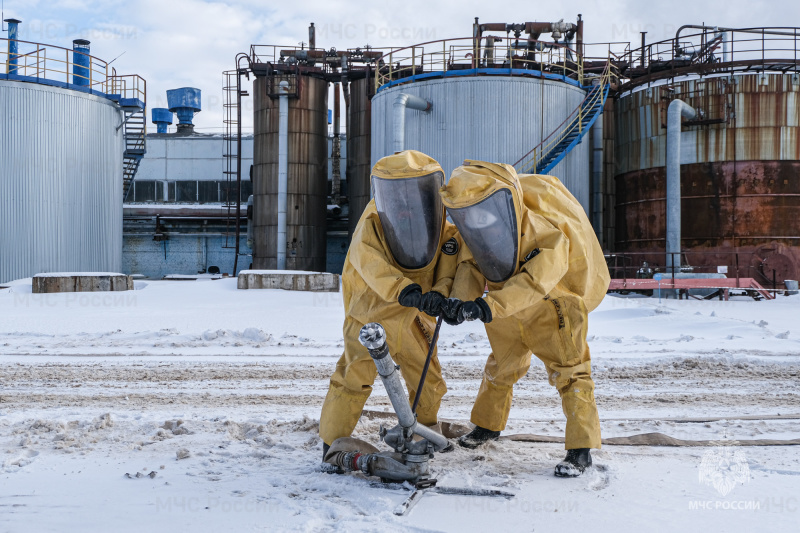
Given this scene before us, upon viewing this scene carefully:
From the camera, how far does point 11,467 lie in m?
4.08

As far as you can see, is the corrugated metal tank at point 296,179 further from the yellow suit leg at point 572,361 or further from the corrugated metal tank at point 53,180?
the yellow suit leg at point 572,361

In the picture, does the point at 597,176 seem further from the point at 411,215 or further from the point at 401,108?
the point at 411,215

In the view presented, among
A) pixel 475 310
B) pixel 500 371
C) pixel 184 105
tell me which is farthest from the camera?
pixel 184 105

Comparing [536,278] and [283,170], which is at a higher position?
[283,170]

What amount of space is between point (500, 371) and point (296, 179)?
63.7 ft

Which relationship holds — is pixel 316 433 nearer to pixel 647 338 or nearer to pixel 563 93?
pixel 647 338

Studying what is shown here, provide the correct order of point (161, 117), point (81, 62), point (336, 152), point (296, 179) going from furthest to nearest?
1. point (161, 117)
2. point (336, 152)
3. point (296, 179)
4. point (81, 62)

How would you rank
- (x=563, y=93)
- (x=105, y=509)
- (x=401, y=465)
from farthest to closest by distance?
(x=563, y=93) → (x=401, y=465) → (x=105, y=509)

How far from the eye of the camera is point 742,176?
18766 millimetres

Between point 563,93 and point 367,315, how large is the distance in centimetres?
1604

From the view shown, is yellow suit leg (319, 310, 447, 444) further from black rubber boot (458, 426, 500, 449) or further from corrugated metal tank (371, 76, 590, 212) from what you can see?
corrugated metal tank (371, 76, 590, 212)

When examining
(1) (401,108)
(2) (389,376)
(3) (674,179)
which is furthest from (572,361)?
(3) (674,179)

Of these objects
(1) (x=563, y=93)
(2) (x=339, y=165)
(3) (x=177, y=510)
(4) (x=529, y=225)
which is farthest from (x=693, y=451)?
(2) (x=339, y=165)

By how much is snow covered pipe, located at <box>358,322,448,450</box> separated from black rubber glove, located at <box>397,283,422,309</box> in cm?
20
